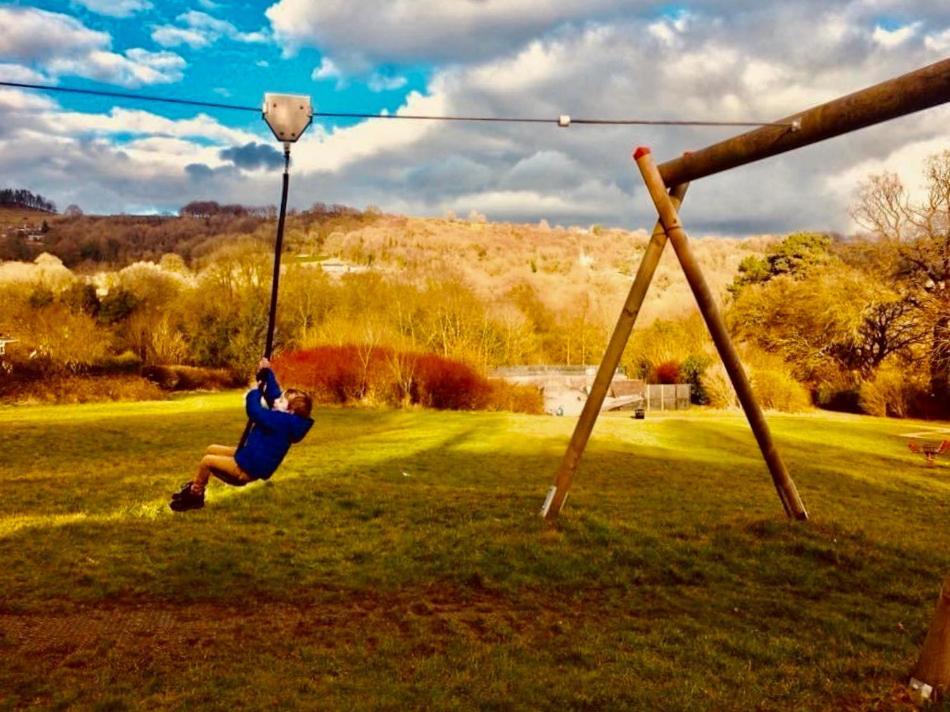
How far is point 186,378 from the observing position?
2068 inches

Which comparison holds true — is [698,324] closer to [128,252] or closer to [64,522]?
[64,522]

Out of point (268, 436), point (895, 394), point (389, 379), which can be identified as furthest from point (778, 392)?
point (268, 436)

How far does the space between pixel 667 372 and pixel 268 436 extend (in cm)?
4507

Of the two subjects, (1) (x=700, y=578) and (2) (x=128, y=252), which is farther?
(2) (x=128, y=252)

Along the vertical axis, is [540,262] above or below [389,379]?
above

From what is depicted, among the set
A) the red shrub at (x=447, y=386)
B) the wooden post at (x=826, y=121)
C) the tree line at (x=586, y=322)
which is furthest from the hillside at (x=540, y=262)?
the wooden post at (x=826, y=121)

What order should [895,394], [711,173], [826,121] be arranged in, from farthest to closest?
[895,394] < [711,173] < [826,121]

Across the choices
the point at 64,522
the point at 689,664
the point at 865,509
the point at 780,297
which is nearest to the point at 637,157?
the point at 689,664

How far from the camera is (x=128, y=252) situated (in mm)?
111750

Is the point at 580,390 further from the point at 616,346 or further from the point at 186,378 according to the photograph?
the point at 616,346

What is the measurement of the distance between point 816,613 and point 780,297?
1786 inches

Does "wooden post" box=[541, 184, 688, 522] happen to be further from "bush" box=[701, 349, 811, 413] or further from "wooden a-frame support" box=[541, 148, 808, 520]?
"bush" box=[701, 349, 811, 413]

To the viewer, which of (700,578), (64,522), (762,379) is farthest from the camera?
(762,379)

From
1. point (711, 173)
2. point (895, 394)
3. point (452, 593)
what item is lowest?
point (452, 593)
